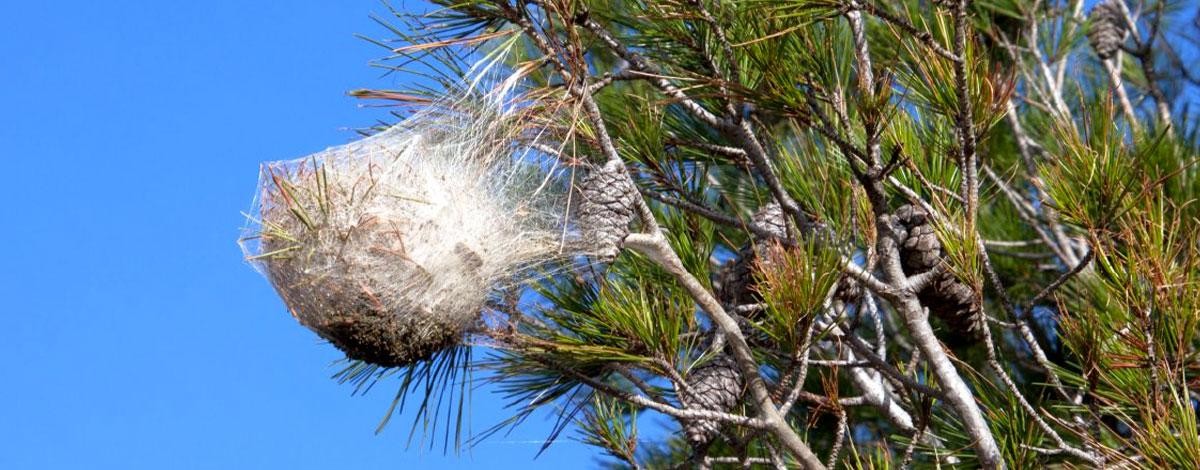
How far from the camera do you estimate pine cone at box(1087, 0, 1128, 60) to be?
3.87m

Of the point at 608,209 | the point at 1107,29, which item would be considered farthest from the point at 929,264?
the point at 1107,29

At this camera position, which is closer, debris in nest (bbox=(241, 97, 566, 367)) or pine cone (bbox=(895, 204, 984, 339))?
debris in nest (bbox=(241, 97, 566, 367))

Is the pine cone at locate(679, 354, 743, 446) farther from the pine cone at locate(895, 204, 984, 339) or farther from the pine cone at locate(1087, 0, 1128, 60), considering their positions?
the pine cone at locate(1087, 0, 1128, 60)

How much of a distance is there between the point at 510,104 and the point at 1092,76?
7.47 ft

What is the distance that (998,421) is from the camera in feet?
6.92

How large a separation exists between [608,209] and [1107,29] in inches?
97.2

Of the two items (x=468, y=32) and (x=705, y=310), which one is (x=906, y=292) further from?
(x=468, y=32)

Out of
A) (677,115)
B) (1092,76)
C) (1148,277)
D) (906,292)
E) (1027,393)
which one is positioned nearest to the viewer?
(1148,277)

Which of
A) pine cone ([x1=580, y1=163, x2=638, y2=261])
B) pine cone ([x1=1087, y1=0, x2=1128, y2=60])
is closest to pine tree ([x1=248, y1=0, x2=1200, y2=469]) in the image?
pine cone ([x1=580, y1=163, x2=638, y2=261])

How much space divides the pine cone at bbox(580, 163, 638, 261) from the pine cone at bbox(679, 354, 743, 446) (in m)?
0.28

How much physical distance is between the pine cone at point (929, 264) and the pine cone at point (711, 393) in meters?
0.29

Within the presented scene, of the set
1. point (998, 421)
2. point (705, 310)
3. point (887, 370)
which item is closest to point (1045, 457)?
point (998, 421)

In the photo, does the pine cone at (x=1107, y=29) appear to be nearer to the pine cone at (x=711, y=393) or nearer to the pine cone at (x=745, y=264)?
the pine cone at (x=745, y=264)

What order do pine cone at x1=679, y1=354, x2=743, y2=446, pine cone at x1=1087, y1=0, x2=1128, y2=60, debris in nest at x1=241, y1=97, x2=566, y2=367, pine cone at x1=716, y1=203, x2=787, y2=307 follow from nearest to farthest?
debris in nest at x1=241, y1=97, x2=566, y2=367 < pine cone at x1=679, y1=354, x2=743, y2=446 < pine cone at x1=716, y1=203, x2=787, y2=307 < pine cone at x1=1087, y1=0, x2=1128, y2=60
